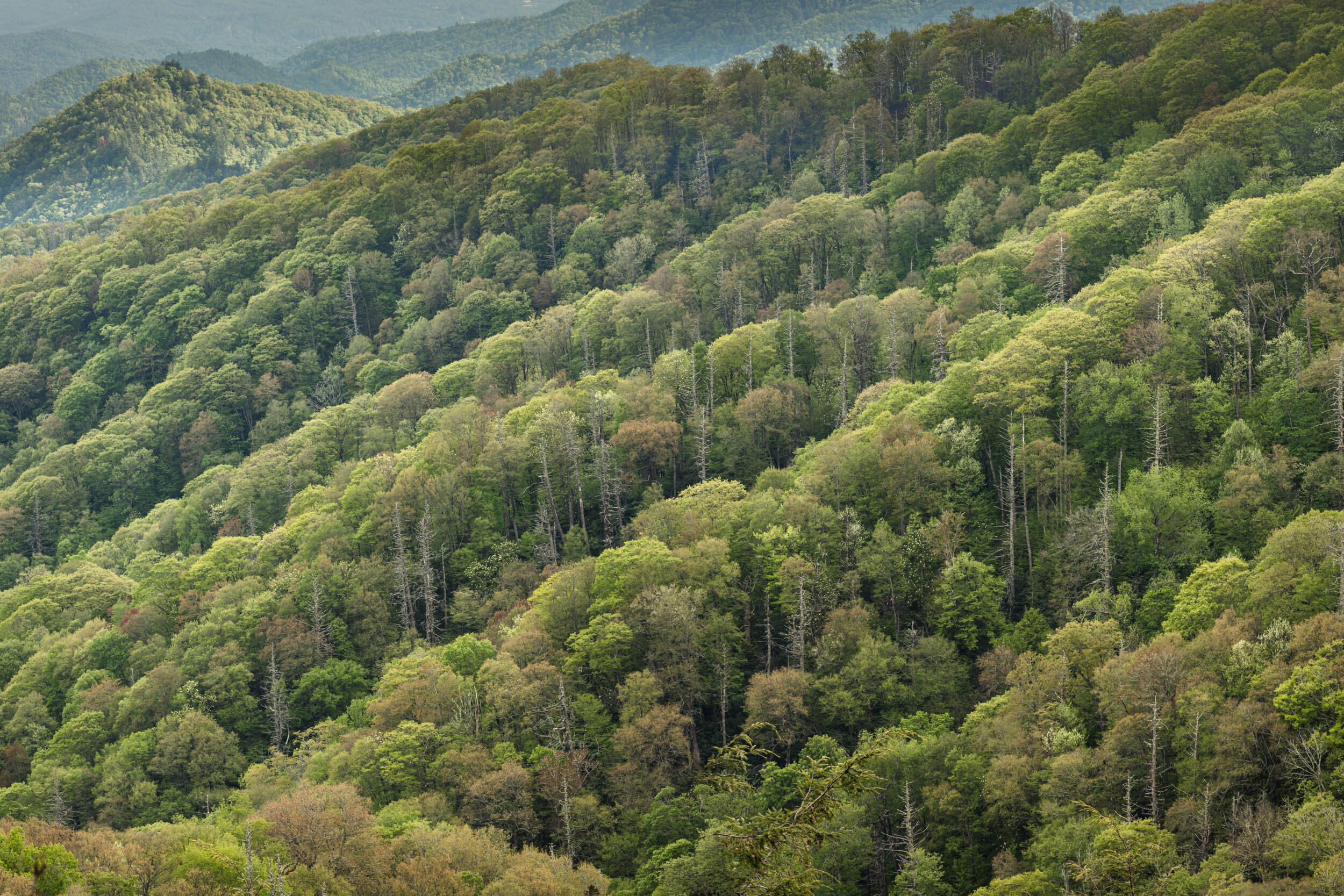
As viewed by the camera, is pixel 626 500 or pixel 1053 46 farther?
pixel 1053 46

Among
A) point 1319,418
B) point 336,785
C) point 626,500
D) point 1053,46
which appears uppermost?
point 1053,46

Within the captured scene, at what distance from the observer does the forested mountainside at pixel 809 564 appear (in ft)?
200

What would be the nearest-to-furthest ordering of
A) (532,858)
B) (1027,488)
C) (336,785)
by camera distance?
1. (532,858)
2. (336,785)
3. (1027,488)

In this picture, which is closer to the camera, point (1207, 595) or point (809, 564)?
point (1207, 595)

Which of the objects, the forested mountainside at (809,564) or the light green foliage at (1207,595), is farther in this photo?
the light green foliage at (1207,595)

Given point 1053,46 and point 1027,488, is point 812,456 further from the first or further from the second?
point 1053,46

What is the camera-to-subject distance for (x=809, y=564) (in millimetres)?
83438

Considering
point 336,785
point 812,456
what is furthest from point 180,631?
point 812,456

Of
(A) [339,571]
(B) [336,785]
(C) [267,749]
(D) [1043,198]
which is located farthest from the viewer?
(D) [1043,198]

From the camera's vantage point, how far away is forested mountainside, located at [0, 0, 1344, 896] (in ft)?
200

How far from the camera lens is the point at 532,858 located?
62.3m

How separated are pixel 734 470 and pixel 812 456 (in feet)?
43.1

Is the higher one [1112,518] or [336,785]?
[1112,518]

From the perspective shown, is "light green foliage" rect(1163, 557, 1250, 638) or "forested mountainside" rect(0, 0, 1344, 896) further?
"light green foliage" rect(1163, 557, 1250, 638)
